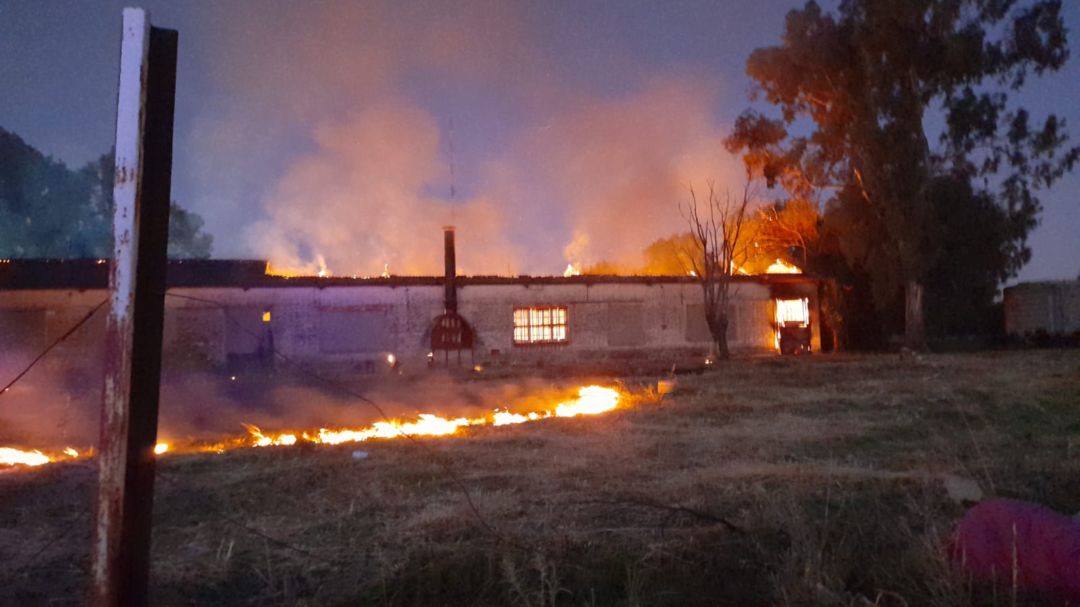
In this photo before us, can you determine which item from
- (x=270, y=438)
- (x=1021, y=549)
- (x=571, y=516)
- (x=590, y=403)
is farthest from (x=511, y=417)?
(x=1021, y=549)

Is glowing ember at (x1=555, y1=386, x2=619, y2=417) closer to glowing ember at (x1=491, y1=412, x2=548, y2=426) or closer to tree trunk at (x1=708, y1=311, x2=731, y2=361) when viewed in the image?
glowing ember at (x1=491, y1=412, x2=548, y2=426)

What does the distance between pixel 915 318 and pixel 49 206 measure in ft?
165

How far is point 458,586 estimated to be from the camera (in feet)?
15.0

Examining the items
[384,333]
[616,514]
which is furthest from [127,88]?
[384,333]

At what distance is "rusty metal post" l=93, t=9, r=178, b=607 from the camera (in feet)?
11.6

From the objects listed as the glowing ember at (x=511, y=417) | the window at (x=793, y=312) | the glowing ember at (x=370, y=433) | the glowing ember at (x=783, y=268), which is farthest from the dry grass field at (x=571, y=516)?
the glowing ember at (x=783, y=268)

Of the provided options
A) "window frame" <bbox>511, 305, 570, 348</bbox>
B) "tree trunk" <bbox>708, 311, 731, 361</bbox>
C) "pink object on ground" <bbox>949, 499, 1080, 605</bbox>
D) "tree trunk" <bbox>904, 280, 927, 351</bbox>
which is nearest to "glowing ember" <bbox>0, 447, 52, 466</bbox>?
"pink object on ground" <bbox>949, 499, 1080, 605</bbox>

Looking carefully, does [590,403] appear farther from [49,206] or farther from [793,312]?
[49,206]

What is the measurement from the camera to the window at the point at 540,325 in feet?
99.2

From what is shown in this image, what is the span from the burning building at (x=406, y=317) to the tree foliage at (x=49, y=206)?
23075 millimetres

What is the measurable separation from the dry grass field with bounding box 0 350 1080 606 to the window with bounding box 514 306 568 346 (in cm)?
1951

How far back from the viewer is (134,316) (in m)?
3.62

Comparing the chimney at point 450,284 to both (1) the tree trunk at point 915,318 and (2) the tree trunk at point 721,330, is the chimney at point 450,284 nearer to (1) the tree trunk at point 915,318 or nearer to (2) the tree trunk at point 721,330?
(2) the tree trunk at point 721,330

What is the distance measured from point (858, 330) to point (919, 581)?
105 feet
